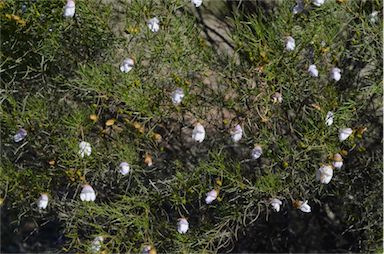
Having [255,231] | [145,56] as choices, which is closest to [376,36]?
[145,56]

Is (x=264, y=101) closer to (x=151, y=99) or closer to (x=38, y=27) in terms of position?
(x=151, y=99)

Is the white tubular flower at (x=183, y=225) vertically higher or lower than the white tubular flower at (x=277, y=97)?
lower

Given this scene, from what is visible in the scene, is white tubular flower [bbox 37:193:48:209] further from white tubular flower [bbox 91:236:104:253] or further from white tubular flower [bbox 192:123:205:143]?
white tubular flower [bbox 192:123:205:143]

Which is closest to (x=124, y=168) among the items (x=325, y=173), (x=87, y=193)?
(x=87, y=193)

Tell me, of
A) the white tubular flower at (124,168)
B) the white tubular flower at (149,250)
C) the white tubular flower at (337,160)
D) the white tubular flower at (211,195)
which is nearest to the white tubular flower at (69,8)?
the white tubular flower at (124,168)

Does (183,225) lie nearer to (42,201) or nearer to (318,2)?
(42,201)

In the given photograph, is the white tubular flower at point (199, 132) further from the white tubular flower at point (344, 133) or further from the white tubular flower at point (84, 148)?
the white tubular flower at point (344, 133)

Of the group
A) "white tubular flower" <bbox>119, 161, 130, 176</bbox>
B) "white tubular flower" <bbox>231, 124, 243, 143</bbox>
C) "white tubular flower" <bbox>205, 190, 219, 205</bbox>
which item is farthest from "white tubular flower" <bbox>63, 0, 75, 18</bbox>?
"white tubular flower" <bbox>205, 190, 219, 205</bbox>

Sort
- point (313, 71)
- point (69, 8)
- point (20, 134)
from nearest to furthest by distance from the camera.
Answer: point (69, 8)
point (313, 71)
point (20, 134)
